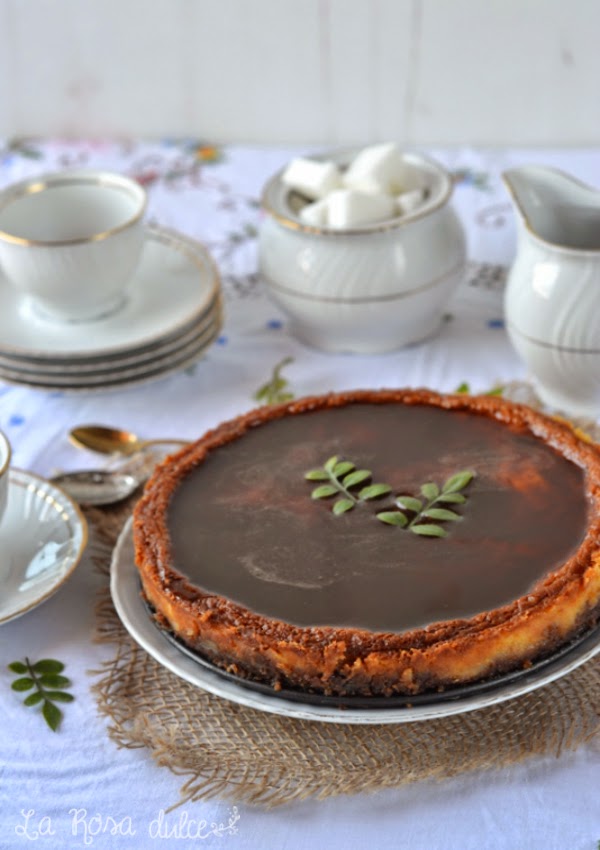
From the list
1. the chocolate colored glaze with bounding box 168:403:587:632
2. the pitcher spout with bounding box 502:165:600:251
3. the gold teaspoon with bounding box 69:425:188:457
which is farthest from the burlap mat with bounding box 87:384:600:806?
the pitcher spout with bounding box 502:165:600:251

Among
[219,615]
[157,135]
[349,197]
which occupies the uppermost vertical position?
[349,197]

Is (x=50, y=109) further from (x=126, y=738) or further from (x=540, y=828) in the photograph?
(x=540, y=828)

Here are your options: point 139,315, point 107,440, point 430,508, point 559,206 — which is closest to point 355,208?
point 559,206

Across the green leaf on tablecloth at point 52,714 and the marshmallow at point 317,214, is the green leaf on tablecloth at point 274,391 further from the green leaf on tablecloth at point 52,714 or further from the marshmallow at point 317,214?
the green leaf on tablecloth at point 52,714

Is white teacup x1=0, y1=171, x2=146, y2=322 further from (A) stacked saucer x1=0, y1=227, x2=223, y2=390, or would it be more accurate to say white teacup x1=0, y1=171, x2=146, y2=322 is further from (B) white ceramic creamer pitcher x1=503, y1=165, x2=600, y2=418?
(B) white ceramic creamer pitcher x1=503, y1=165, x2=600, y2=418

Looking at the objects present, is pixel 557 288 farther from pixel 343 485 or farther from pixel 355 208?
pixel 343 485

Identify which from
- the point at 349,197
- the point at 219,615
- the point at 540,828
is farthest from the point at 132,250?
the point at 540,828

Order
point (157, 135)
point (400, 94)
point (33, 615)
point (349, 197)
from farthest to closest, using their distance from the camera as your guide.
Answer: point (157, 135) → point (400, 94) → point (349, 197) → point (33, 615)
